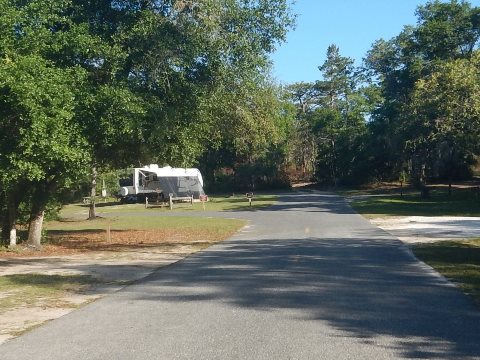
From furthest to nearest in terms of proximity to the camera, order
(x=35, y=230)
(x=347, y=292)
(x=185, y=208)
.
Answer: (x=185, y=208) < (x=35, y=230) < (x=347, y=292)

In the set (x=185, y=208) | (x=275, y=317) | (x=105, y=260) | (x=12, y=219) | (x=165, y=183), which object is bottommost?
(x=105, y=260)

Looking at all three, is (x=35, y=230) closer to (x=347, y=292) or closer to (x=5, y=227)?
(x=5, y=227)

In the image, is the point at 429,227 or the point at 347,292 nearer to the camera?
the point at 347,292

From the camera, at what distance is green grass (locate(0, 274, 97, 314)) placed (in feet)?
33.8

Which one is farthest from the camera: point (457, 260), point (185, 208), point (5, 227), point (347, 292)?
point (185, 208)

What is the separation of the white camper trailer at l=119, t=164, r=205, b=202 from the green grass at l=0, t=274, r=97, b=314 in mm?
39341

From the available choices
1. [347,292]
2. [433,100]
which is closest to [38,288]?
[347,292]

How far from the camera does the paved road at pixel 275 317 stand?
21.8 ft

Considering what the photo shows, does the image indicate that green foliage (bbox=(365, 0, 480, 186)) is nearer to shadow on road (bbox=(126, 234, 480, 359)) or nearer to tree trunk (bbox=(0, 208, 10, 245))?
shadow on road (bbox=(126, 234, 480, 359))

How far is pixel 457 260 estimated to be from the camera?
46.9 feet

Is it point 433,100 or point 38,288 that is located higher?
point 433,100

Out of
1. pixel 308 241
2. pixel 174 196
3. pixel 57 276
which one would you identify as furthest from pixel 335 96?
pixel 57 276

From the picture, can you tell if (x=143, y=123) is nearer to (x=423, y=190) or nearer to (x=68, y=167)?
(x=68, y=167)

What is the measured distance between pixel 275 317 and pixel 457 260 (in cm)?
774
